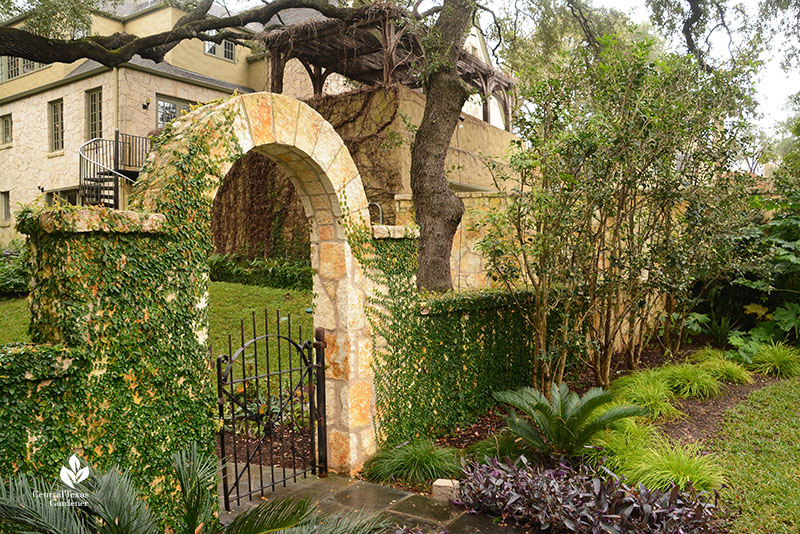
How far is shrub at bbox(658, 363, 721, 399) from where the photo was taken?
6.84 m

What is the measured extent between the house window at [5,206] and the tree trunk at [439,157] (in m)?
17.9

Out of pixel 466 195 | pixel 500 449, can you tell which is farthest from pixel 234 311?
pixel 500 449

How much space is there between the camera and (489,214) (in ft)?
20.7

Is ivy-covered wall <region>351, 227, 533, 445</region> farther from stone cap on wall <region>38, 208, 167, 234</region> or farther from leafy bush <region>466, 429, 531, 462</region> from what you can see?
stone cap on wall <region>38, 208, 167, 234</region>

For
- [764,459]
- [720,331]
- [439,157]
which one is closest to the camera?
[764,459]

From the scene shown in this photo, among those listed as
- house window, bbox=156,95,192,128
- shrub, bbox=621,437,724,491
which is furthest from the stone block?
house window, bbox=156,95,192,128

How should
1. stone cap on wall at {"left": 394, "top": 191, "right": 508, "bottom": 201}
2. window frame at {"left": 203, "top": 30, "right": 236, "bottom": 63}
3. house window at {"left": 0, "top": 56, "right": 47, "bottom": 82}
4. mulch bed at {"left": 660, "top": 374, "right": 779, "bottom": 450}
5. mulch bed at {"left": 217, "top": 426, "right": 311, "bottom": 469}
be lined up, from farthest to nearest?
house window at {"left": 0, "top": 56, "right": 47, "bottom": 82} < window frame at {"left": 203, "top": 30, "right": 236, "bottom": 63} < stone cap on wall at {"left": 394, "top": 191, "right": 508, "bottom": 201} < mulch bed at {"left": 217, "top": 426, "right": 311, "bottom": 469} < mulch bed at {"left": 660, "top": 374, "right": 779, "bottom": 450}

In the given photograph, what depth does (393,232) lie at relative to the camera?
570 centimetres

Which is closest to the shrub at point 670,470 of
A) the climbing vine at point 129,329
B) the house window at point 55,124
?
the climbing vine at point 129,329

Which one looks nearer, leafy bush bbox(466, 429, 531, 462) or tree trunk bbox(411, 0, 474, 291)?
leafy bush bbox(466, 429, 531, 462)

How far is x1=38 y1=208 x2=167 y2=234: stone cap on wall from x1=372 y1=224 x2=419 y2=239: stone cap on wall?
7.26 feet

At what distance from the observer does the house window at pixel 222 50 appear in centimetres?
1891

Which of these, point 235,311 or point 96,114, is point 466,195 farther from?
point 96,114

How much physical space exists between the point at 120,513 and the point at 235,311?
8.20m
